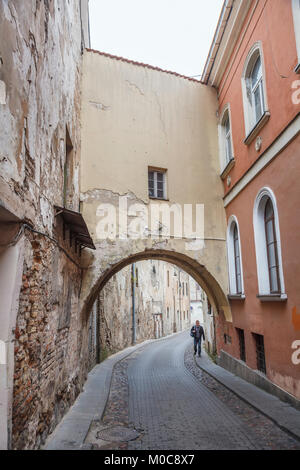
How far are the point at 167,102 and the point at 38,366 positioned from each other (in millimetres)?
9211

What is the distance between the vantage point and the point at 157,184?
35.2 feet

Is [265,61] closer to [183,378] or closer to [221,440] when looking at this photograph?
[221,440]

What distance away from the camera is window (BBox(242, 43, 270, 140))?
850cm

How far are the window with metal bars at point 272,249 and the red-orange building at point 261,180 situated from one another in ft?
0.07

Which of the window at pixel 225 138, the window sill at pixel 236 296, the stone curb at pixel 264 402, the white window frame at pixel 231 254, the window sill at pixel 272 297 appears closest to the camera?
the stone curb at pixel 264 402

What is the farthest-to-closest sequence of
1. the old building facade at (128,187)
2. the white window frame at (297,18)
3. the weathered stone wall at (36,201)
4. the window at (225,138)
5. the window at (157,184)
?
the window at (225,138) → the window at (157,184) → the white window frame at (297,18) → the old building facade at (128,187) → the weathered stone wall at (36,201)

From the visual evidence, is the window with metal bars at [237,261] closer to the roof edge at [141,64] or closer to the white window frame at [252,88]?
the white window frame at [252,88]

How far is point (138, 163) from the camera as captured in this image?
34.3 feet

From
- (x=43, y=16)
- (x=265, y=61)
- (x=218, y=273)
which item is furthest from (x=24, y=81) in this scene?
(x=218, y=273)

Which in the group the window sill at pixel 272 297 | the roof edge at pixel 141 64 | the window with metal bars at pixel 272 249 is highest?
the roof edge at pixel 141 64

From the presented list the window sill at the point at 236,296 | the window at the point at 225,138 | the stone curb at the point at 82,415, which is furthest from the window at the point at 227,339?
the window at the point at 225,138

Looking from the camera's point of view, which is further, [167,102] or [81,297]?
[167,102]

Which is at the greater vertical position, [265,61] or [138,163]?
[265,61]

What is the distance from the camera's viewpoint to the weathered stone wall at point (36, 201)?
3459mm
